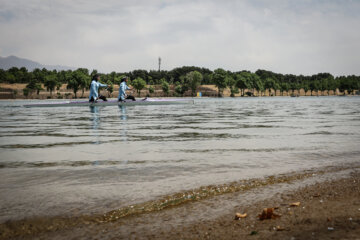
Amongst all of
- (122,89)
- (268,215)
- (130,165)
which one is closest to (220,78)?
(122,89)

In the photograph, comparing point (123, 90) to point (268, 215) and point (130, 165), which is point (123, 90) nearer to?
point (130, 165)

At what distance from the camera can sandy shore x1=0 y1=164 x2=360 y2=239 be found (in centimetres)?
299

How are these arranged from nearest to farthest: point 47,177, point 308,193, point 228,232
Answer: point 228,232
point 308,193
point 47,177

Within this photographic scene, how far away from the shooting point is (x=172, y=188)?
4.81 m

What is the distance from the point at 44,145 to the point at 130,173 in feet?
16.2

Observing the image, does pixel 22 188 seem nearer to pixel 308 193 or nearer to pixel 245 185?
A: pixel 245 185

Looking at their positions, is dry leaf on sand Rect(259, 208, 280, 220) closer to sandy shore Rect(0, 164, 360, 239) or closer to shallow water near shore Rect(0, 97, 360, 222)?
sandy shore Rect(0, 164, 360, 239)

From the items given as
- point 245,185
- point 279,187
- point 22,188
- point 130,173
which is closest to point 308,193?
point 279,187

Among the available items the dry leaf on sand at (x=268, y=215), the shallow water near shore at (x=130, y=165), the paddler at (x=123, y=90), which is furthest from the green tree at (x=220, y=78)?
the dry leaf on sand at (x=268, y=215)

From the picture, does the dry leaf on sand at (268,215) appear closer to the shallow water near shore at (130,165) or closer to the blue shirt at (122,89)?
the shallow water near shore at (130,165)

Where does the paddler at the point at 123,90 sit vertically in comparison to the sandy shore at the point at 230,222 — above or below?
above

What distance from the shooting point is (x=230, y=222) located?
132 inches

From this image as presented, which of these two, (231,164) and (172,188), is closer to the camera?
(172,188)

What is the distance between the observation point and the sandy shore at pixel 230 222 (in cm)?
299
